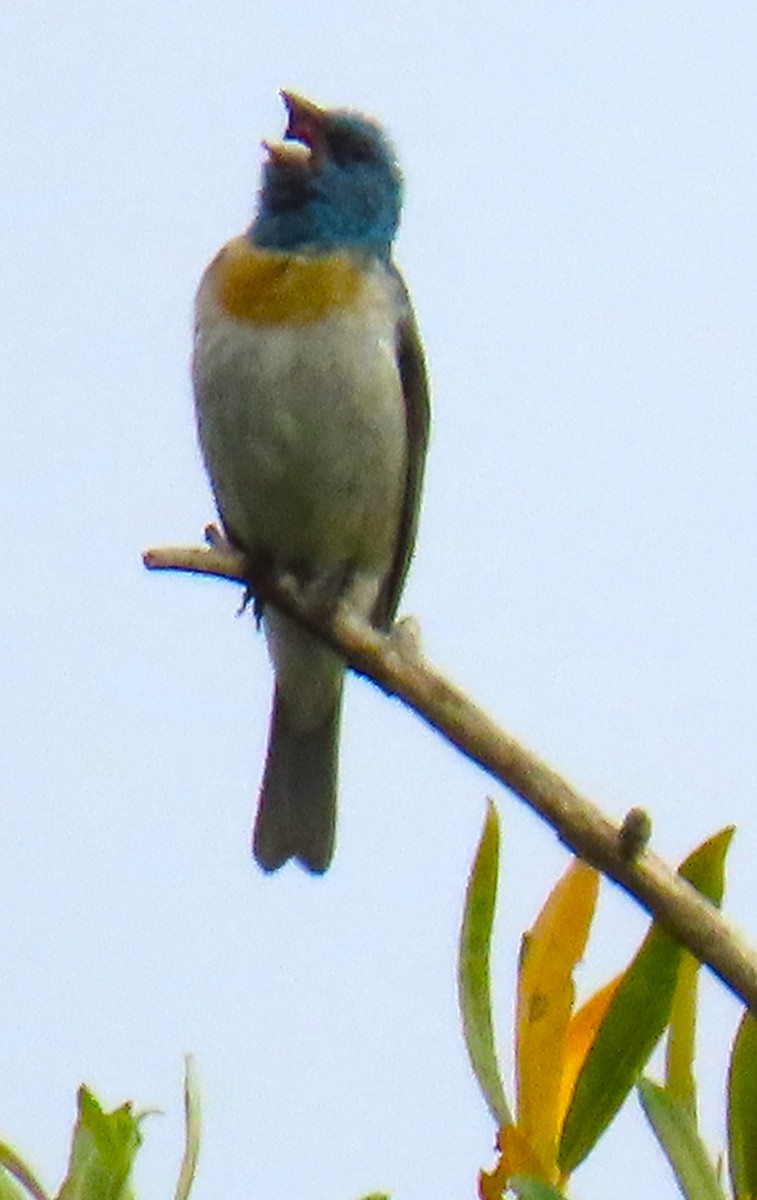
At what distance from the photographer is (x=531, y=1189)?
5.24 feet

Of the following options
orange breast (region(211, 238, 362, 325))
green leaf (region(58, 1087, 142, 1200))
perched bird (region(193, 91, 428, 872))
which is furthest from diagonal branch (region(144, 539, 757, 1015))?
orange breast (region(211, 238, 362, 325))

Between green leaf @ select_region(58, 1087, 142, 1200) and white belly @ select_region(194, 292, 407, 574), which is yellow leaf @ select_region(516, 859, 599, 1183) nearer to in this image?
green leaf @ select_region(58, 1087, 142, 1200)

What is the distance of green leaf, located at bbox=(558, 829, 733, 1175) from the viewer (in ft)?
5.88

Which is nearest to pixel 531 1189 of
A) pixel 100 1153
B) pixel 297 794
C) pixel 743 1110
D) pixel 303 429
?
pixel 743 1110

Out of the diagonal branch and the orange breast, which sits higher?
the orange breast

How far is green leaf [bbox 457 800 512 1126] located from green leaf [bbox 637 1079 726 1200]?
0.17 m

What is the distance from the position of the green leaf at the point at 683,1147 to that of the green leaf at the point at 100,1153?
19.5 inches

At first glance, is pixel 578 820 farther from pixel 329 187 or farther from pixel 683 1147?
pixel 329 187

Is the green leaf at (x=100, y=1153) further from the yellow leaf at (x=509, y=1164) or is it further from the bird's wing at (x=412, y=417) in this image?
the bird's wing at (x=412, y=417)

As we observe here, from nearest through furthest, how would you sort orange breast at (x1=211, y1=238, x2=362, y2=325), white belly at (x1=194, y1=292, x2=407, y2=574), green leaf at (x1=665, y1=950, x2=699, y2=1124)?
green leaf at (x1=665, y1=950, x2=699, y2=1124) < white belly at (x1=194, y1=292, x2=407, y2=574) < orange breast at (x1=211, y1=238, x2=362, y2=325)

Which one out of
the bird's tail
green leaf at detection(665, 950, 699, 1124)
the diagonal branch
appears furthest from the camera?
the bird's tail

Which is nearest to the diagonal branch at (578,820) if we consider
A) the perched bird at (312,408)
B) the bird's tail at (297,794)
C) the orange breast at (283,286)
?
the perched bird at (312,408)

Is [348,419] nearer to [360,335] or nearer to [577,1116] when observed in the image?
[360,335]

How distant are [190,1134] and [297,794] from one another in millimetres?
3327
